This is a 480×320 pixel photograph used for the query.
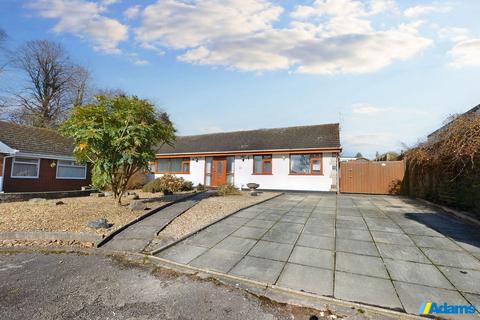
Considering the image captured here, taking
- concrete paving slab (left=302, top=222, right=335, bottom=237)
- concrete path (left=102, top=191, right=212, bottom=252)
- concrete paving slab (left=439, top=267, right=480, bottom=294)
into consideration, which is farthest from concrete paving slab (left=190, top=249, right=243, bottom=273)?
concrete paving slab (left=439, top=267, right=480, bottom=294)

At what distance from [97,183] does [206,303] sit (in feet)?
23.6

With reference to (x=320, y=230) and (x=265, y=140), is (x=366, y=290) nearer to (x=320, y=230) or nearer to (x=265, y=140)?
(x=320, y=230)

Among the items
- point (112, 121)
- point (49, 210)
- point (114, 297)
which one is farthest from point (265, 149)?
point (114, 297)

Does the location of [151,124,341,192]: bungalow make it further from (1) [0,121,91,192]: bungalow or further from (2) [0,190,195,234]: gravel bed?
(2) [0,190,195,234]: gravel bed

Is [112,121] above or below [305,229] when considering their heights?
above

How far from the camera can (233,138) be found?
19.8 meters

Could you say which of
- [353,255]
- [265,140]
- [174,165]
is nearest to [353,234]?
[353,255]

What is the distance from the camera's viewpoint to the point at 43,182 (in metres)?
14.9

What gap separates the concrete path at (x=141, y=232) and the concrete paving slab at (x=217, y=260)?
55.5 inches

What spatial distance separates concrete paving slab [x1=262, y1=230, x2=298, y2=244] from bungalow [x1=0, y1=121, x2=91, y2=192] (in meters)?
12.2

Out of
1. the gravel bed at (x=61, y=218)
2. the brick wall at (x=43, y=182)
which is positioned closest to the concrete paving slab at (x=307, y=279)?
the gravel bed at (x=61, y=218)

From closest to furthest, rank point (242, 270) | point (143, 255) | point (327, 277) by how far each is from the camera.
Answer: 1. point (327, 277)
2. point (242, 270)
3. point (143, 255)

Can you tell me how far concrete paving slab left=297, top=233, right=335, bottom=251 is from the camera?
5074mm

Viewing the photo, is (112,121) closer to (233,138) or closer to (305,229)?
(305,229)
